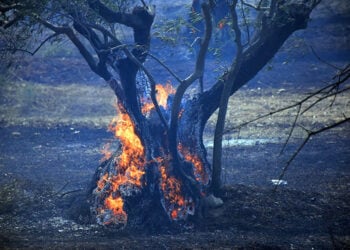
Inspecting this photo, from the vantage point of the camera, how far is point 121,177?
7445mm

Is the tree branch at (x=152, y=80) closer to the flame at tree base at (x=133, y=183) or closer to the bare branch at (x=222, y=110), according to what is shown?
the flame at tree base at (x=133, y=183)

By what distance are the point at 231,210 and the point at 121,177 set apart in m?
2.08

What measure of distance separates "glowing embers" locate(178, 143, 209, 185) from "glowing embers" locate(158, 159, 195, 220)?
0.53 metres

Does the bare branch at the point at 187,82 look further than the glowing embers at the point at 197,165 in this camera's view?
No

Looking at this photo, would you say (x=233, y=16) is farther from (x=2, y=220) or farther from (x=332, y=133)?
(x=332, y=133)

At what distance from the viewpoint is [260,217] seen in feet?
23.2

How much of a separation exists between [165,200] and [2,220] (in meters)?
3.04

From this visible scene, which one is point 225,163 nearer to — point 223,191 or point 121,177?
point 223,191

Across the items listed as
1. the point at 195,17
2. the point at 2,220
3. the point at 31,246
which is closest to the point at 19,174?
the point at 2,220

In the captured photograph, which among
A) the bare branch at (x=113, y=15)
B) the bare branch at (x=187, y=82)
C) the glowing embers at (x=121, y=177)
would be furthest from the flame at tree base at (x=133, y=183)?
the bare branch at (x=113, y=15)

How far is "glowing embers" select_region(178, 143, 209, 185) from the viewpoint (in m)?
7.84

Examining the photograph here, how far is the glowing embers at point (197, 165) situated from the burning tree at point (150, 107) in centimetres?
2

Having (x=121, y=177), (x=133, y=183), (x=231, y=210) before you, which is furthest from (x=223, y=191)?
(x=121, y=177)

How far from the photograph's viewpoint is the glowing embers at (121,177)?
7.20m
